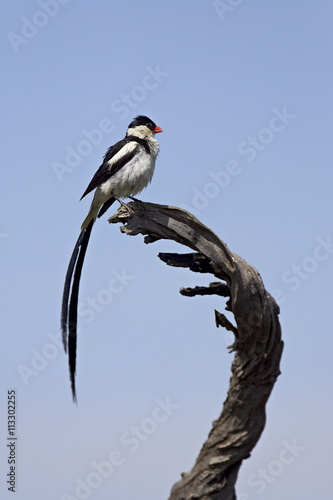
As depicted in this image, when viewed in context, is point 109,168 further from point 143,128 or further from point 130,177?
point 143,128

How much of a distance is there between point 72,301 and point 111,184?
3.29ft

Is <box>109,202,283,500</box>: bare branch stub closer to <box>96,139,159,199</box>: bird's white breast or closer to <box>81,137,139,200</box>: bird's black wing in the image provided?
<box>96,139,159,199</box>: bird's white breast

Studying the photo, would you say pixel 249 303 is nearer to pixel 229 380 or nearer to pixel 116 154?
pixel 229 380

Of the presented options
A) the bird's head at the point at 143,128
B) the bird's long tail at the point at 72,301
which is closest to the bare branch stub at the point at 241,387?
the bird's long tail at the point at 72,301

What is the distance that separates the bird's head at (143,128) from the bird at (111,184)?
18 cm

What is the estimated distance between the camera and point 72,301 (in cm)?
491

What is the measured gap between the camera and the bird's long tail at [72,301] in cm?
471

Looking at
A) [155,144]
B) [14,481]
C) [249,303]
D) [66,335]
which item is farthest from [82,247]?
[14,481]

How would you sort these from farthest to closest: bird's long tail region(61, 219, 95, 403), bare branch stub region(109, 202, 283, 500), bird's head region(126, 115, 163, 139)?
bird's head region(126, 115, 163, 139) → bird's long tail region(61, 219, 95, 403) → bare branch stub region(109, 202, 283, 500)

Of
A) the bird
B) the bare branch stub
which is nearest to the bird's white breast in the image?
the bird

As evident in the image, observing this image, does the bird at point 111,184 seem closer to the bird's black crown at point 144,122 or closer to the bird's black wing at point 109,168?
the bird's black wing at point 109,168

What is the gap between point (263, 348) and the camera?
4230mm

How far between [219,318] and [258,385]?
0.52m

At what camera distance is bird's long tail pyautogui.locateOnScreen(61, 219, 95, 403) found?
15.4 feet
